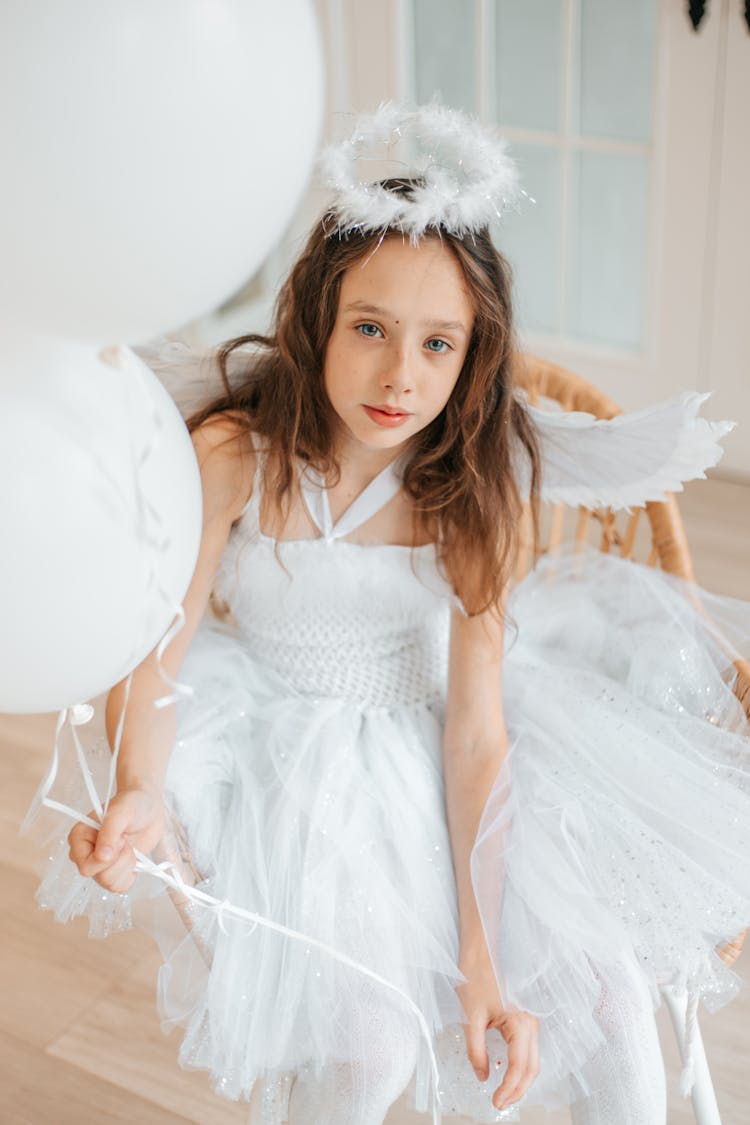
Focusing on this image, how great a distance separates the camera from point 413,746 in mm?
1354

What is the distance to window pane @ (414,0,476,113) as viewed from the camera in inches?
107

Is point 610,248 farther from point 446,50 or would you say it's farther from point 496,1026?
point 496,1026

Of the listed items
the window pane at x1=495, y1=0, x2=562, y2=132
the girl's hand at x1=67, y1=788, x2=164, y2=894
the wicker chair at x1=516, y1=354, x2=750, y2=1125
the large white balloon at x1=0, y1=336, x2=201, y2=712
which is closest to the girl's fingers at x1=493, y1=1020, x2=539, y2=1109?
the wicker chair at x1=516, y1=354, x2=750, y2=1125

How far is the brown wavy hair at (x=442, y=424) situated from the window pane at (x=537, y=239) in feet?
4.58

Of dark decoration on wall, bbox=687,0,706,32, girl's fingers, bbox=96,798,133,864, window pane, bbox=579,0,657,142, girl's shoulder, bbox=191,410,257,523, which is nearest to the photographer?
girl's fingers, bbox=96,798,133,864

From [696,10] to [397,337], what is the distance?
1468mm

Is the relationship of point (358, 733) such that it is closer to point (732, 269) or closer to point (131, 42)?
point (131, 42)

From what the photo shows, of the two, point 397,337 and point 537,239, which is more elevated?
point 397,337

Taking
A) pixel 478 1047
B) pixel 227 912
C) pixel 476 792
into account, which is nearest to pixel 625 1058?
pixel 478 1047

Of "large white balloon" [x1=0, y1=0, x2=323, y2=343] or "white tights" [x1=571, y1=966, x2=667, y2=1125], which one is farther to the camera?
"white tights" [x1=571, y1=966, x2=667, y2=1125]

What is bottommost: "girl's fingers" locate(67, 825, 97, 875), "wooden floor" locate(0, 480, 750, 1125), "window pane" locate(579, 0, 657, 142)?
"wooden floor" locate(0, 480, 750, 1125)

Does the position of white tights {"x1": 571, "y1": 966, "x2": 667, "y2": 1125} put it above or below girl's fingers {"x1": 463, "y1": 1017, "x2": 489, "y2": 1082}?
below

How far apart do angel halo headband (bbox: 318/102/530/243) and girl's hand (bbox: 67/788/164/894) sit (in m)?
0.54

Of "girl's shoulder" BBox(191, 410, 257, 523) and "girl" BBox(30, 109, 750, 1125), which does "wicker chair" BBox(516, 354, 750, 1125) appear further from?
"girl's shoulder" BBox(191, 410, 257, 523)
